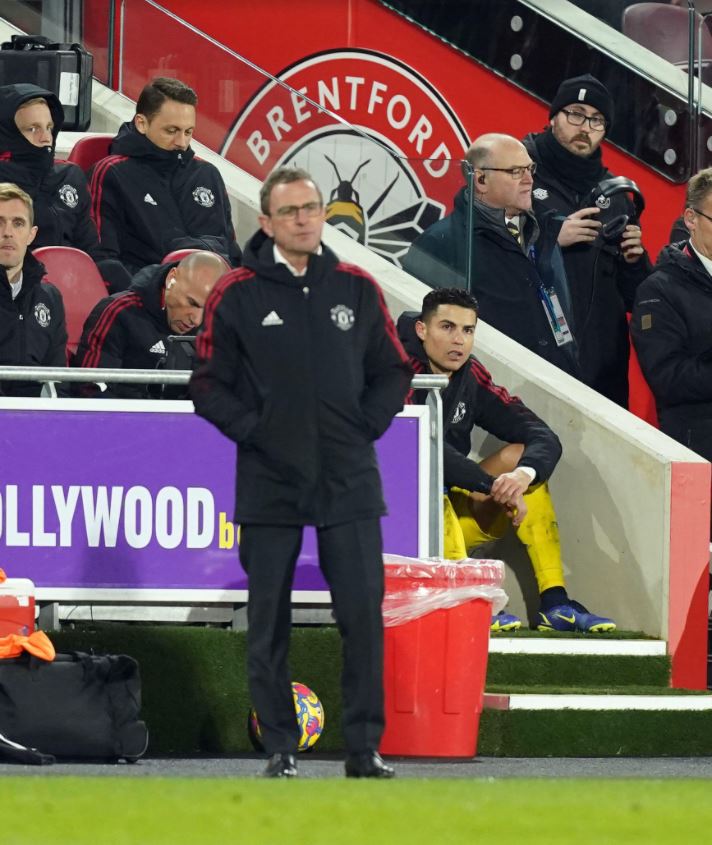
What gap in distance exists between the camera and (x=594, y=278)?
11.7 metres

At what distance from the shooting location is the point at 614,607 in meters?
10.4

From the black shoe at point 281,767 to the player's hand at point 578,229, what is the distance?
4914 mm

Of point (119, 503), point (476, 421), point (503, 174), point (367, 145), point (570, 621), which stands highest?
point (367, 145)

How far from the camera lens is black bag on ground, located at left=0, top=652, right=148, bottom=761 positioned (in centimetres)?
805

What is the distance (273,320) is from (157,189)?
4011 millimetres

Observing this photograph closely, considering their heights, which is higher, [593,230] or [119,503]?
[593,230]

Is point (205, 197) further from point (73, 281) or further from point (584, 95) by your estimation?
point (584, 95)

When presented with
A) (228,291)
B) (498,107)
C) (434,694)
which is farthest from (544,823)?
(498,107)

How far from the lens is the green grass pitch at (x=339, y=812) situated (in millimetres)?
5379

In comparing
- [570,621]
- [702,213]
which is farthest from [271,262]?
[702,213]

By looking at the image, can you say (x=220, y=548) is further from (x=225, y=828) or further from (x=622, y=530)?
(x=225, y=828)

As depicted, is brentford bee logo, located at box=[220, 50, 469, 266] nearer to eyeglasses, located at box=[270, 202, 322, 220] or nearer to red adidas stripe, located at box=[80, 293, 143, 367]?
red adidas stripe, located at box=[80, 293, 143, 367]

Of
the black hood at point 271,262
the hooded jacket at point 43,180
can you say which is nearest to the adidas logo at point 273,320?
the black hood at point 271,262

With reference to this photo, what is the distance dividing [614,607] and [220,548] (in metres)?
2.20
